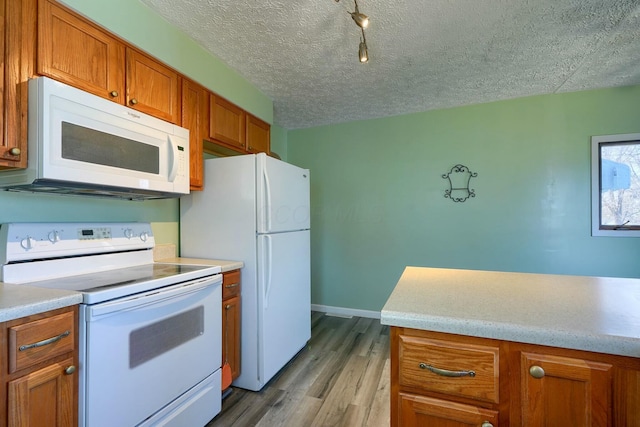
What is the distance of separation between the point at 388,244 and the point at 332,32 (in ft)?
7.47

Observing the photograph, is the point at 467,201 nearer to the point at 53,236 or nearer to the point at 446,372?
the point at 446,372

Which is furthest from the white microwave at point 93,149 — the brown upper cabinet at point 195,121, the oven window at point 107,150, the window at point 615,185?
the window at point 615,185

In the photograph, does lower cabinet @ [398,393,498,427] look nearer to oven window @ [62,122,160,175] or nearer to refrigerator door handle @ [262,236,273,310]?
refrigerator door handle @ [262,236,273,310]

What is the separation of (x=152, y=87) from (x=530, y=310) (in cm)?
211

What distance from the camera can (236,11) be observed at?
165 centimetres

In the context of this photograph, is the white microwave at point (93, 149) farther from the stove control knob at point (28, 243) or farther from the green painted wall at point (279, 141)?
the green painted wall at point (279, 141)

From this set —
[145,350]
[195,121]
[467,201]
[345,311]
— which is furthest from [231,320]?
[467,201]

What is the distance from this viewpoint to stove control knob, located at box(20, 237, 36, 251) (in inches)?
52.5

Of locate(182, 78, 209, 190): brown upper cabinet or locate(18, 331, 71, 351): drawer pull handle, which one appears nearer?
locate(18, 331, 71, 351): drawer pull handle

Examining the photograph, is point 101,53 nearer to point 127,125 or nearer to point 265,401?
point 127,125

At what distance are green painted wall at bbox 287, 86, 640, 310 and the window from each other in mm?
64

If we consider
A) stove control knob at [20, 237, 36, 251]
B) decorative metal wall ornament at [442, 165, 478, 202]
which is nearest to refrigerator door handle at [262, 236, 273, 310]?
stove control knob at [20, 237, 36, 251]

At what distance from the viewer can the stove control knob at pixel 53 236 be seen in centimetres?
144

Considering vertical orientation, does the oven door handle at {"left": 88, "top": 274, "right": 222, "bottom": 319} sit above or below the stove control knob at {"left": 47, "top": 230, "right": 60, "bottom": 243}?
below
